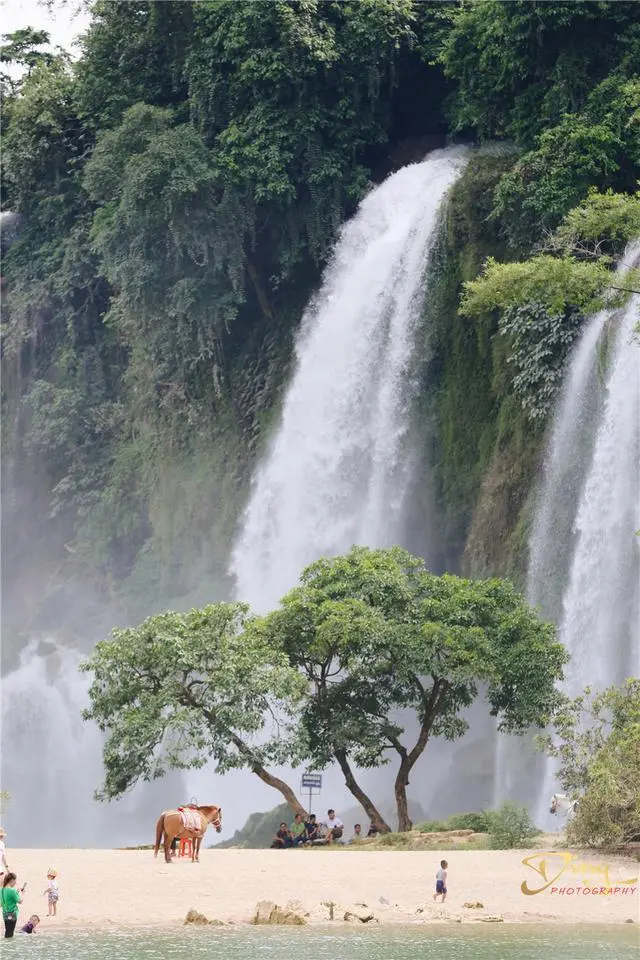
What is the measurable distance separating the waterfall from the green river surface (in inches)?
417

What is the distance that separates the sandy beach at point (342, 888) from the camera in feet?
58.3

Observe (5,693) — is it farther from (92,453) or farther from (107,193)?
(107,193)

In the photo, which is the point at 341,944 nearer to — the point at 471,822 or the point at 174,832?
the point at 174,832

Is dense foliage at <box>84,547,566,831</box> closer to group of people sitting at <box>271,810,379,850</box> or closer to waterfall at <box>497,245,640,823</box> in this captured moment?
group of people sitting at <box>271,810,379,850</box>

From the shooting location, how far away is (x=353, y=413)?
118 feet

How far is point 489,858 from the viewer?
20281 mm

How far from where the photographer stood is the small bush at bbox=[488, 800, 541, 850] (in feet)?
72.1

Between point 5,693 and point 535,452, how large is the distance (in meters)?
19.6

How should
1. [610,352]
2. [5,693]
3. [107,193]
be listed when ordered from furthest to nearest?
[5,693]
[107,193]
[610,352]

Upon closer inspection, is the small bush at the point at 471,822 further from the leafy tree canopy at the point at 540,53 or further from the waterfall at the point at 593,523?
the leafy tree canopy at the point at 540,53

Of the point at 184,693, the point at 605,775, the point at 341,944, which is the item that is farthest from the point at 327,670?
the point at 341,944

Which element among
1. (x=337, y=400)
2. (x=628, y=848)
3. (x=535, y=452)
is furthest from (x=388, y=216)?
(x=628, y=848)

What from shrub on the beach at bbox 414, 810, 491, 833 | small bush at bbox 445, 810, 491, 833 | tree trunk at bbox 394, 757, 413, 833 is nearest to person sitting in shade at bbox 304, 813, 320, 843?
tree trunk at bbox 394, 757, 413, 833

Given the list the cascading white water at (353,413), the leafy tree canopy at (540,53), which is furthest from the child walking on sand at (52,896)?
the leafy tree canopy at (540,53)
